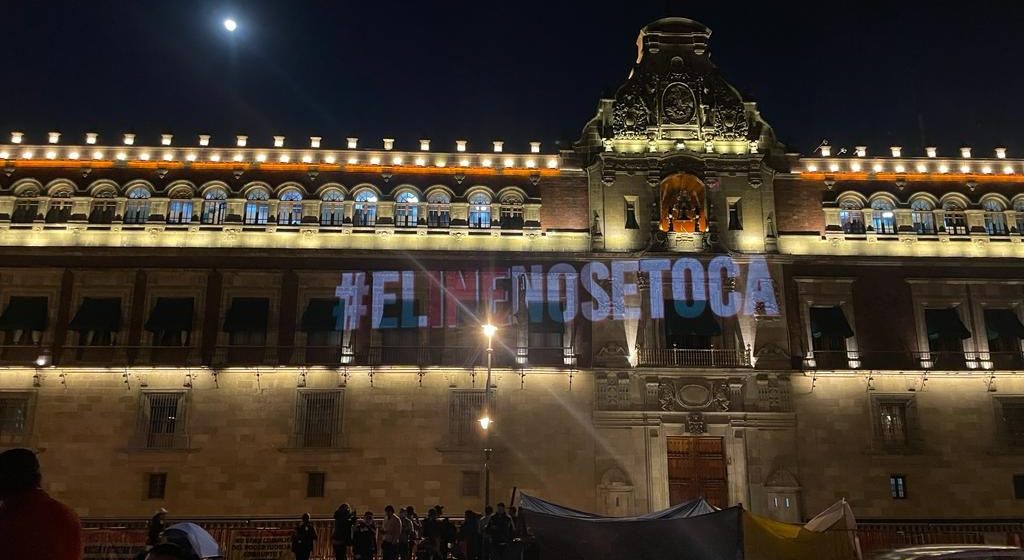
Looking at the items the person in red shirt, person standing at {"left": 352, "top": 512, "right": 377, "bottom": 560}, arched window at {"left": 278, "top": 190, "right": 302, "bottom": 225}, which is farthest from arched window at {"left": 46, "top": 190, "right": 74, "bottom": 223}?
the person in red shirt

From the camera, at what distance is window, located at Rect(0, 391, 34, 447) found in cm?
Result: 3206

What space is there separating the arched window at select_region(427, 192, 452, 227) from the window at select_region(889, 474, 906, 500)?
2034 centimetres

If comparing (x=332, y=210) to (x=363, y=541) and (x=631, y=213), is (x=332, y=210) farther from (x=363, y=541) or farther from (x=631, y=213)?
(x=363, y=541)

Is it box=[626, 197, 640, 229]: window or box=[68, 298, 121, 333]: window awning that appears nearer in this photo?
box=[68, 298, 121, 333]: window awning

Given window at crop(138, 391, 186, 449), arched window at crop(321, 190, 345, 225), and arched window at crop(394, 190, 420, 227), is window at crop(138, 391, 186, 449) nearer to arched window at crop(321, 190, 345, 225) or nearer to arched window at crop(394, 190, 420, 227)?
arched window at crop(321, 190, 345, 225)

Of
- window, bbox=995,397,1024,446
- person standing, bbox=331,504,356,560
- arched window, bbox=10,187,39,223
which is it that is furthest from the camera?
arched window, bbox=10,187,39,223

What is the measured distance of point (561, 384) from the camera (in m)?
33.4

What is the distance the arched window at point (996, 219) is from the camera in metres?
36.7

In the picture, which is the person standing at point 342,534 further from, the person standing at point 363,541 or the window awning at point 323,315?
the window awning at point 323,315

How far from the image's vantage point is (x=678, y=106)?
121 feet

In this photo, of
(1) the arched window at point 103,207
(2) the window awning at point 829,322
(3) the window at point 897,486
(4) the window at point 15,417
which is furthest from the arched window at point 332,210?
(3) the window at point 897,486

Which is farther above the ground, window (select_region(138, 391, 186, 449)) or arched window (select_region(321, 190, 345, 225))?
arched window (select_region(321, 190, 345, 225))

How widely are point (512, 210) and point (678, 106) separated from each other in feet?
27.9

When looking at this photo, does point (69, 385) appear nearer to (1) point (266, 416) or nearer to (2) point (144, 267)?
(2) point (144, 267)
